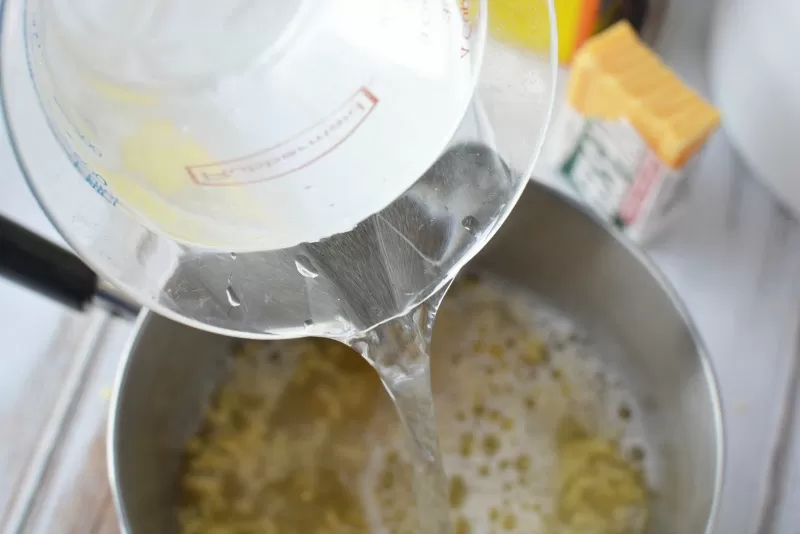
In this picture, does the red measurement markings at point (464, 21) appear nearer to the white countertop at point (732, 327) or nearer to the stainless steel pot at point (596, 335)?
the stainless steel pot at point (596, 335)

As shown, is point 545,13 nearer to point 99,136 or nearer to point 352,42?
point 352,42

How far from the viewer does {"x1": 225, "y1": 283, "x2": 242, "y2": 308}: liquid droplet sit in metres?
0.45

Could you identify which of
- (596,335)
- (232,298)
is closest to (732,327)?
(596,335)

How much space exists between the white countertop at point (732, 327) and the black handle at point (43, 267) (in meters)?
0.12

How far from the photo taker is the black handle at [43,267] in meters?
0.54

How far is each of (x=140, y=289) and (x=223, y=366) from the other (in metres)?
0.35

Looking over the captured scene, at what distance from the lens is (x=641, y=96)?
1.95ft

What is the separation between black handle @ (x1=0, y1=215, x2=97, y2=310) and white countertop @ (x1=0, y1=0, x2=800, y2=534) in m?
0.12

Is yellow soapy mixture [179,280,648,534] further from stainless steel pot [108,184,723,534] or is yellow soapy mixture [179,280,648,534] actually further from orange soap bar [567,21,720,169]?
orange soap bar [567,21,720,169]

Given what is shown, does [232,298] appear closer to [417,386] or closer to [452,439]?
[417,386]

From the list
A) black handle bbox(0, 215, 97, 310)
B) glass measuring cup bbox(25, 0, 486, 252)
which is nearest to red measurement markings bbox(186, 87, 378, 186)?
glass measuring cup bbox(25, 0, 486, 252)

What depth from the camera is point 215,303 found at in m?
0.44

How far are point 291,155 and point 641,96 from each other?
1.12 ft

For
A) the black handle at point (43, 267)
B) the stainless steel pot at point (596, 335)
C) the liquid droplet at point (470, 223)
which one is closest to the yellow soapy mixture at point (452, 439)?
the stainless steel pot at point (596, 335)
